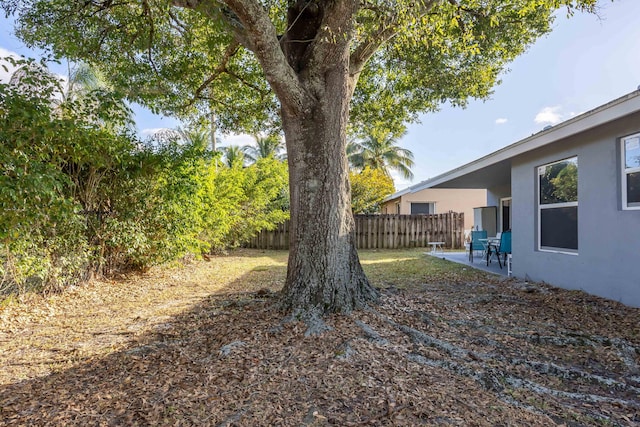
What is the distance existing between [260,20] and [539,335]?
4394 millimetres

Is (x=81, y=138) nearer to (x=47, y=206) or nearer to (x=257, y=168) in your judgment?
(x=47, y=206)

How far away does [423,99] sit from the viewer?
329 inches

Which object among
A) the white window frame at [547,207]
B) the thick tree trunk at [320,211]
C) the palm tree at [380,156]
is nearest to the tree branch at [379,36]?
the thick tree trunk at [320,211]

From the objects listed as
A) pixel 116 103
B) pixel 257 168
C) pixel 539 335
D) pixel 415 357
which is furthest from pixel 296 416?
pixel 257 168

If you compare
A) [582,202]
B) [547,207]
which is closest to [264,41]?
[582,202]

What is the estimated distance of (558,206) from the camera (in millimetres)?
6398

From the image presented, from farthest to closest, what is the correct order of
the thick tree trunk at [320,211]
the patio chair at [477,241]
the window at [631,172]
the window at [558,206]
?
the patio chair at [477,241] → the window at [558,206] → the window at [631,172] → the thick tree trunk at [320,211]

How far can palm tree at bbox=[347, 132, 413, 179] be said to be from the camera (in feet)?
89.4

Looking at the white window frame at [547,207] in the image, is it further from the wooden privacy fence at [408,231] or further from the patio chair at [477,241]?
the wooden privacy fence at [408,231]

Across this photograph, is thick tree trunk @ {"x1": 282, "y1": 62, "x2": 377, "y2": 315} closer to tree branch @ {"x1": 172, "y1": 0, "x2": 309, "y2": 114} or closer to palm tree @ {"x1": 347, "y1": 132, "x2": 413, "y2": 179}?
tree branch @ {"x1": 172, "y1": 0, "x2": 309, "y2": 114}

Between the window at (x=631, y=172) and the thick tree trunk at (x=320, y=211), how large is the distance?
3966mm

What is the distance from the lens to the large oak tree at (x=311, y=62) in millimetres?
4109

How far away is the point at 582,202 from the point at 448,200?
581 inches

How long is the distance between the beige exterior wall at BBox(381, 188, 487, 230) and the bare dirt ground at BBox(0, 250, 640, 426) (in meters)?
14.6
